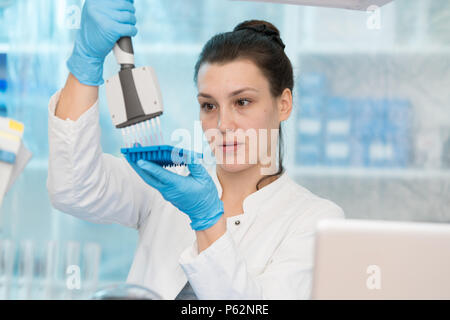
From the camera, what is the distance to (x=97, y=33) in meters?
1.08

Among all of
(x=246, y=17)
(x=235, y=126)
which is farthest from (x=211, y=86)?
(x=246, y=17)

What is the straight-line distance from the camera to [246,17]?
2326 mm

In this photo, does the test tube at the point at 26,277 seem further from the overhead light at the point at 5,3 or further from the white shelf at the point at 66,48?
the overhead light at the point at 5,3

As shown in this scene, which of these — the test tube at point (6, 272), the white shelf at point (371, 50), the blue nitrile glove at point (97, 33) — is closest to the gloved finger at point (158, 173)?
the blue nitrile glove at point (97, 33)

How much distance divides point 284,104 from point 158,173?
670 millimetres

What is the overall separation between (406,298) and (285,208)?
61 centimetres

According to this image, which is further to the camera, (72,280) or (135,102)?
(72,280)

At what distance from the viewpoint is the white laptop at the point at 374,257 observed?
30.3 inches

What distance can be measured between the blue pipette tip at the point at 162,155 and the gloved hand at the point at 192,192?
22 mm

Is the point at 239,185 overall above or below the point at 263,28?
below

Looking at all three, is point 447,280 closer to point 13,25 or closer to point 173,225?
point 173,225

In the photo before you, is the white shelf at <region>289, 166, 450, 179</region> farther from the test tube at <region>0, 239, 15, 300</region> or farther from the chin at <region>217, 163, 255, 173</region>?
the test tube at <region>0, 239, 15, 300</region>

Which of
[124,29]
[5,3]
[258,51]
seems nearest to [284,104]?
[258,51]

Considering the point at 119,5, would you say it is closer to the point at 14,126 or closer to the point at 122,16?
the point at 122,16
